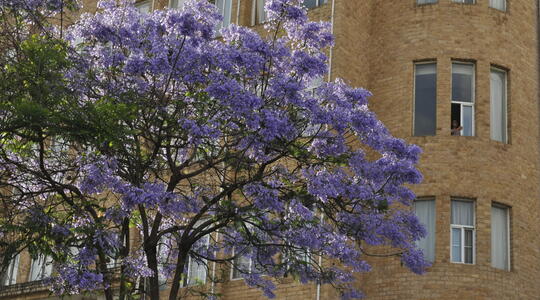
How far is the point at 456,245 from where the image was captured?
2494 cm

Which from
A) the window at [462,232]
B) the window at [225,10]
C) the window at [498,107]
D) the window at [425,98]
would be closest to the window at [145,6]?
the window at [225,10]

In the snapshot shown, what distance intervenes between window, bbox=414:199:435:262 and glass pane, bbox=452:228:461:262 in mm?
484

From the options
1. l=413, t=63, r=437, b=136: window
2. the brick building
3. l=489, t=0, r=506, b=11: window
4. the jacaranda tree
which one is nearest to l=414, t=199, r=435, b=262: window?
the brick building

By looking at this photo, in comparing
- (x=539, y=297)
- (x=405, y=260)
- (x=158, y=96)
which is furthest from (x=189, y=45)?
(x=539, y=297)

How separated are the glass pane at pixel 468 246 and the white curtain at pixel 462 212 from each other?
0.22 meters

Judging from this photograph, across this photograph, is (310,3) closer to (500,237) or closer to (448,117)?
(448,117)

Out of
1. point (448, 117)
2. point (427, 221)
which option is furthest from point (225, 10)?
point (427, 221)

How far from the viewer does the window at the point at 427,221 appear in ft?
81.7

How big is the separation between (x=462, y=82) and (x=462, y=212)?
3.50 m

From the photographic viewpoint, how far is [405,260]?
1983cm

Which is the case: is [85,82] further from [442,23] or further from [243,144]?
[442,23]

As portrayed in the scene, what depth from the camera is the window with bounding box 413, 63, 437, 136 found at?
26.2 m

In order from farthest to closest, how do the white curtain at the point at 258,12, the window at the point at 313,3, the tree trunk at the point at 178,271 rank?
the white curtain at the point at 258,12
the window at the point at 313,3
the tree trunk at the point at 178,271

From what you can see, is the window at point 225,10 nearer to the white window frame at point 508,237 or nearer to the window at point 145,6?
the window at point 145,6
